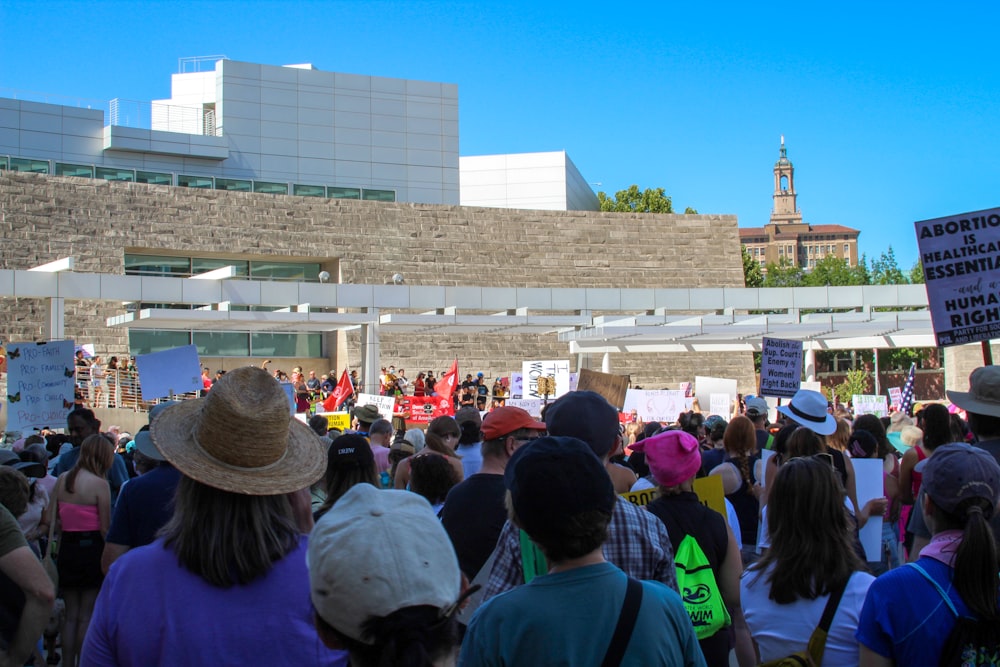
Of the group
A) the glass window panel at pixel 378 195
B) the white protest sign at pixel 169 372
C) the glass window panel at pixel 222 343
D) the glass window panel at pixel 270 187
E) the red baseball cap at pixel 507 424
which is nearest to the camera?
the red baseball cap at pixel 507 424

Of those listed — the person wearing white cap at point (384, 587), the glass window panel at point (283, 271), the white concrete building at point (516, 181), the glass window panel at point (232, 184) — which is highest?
the white concrete building at point (516, 181)

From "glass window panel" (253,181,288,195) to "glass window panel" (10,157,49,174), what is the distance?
27.1ft

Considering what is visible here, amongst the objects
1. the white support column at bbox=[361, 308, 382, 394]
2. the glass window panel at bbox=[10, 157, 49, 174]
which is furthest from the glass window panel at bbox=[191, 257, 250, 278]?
the white support column at bbox=[361, 308, 382, 394]

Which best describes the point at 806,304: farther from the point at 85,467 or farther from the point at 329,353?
the point at 85,467

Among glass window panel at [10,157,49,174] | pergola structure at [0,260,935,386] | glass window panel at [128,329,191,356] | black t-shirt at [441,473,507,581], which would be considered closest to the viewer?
black t-shirt at [441,473,507,581]

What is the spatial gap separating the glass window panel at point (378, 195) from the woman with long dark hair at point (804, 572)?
43.3 metres

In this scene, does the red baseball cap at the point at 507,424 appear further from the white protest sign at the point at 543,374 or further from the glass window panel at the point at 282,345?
the glass window panel at the point at 282,345

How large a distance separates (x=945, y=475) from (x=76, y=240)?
1519 inches

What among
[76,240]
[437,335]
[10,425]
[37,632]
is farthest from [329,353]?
[37,632]

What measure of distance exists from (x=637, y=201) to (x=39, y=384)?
66.6m

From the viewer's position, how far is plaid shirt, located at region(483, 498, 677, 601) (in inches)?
130

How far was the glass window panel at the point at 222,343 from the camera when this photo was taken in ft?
132

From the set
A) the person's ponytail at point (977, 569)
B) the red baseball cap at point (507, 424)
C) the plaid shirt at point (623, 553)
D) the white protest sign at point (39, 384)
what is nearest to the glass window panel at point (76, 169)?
the white protest sign at point (39, 384)

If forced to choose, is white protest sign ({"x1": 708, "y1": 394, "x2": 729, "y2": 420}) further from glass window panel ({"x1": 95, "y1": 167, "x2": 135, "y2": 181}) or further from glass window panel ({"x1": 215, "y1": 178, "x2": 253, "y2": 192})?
glass window panel ({"x1": 95, "y1": 167, "x2": 135, "y2": 181})
